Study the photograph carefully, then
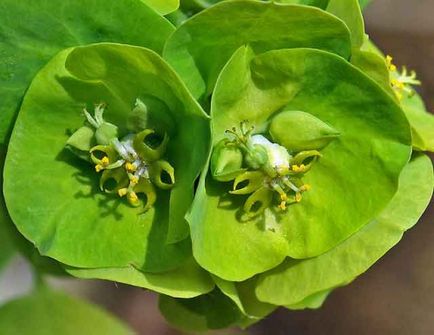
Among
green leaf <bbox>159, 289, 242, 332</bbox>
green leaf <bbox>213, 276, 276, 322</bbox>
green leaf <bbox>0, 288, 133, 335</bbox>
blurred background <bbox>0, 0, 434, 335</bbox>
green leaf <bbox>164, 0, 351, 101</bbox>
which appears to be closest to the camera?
green leaf <bbox>164, 0, 351, 101</bbox>

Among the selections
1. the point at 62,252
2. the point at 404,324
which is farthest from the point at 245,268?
the point at 404,324

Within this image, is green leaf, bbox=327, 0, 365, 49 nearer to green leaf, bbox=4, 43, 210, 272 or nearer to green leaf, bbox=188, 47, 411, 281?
green leaf, bbox=188, 47, 411, 281

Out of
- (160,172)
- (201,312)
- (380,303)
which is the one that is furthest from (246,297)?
(380,303)

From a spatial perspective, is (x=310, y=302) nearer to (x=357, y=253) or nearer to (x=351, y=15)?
(x=357, y=253)

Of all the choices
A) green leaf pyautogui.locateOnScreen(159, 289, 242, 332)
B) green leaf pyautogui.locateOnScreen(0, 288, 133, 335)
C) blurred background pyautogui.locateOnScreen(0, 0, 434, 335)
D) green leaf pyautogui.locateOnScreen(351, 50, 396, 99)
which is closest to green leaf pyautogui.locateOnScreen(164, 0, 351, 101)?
green leaf pyautogui.locateOnScreen(351, 50, 396, 99)

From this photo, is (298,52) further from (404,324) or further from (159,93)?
(404,324)

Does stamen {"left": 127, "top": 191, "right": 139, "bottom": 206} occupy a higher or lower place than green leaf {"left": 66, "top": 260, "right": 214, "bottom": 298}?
higher

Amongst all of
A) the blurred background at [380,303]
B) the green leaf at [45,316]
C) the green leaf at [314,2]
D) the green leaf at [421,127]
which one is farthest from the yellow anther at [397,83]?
the blurred background at [380,303]
